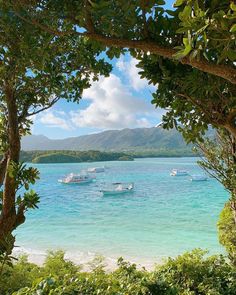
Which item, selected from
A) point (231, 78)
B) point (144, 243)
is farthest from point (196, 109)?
point (144, 243)

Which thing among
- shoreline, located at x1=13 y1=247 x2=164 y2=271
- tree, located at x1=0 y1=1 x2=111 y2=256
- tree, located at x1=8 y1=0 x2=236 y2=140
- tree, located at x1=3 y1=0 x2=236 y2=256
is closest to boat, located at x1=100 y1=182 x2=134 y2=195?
shoreline, located at x1=13 y1=247 x2=164 y2=271

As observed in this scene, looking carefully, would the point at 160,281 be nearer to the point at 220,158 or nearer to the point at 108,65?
the point at 108,65

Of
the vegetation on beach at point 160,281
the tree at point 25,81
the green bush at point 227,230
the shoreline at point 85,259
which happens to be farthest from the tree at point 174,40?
the shoreline at point 85,259

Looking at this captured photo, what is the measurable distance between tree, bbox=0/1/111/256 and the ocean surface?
1163cm

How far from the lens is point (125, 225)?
2469 cm

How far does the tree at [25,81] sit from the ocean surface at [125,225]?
11.6 m

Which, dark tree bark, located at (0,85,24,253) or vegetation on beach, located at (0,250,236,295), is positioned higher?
dark tree bark, located at (0,85,24,253)

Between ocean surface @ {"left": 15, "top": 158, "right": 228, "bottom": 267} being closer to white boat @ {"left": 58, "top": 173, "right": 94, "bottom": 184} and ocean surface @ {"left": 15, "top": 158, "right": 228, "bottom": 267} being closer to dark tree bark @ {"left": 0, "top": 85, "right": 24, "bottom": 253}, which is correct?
white boat @ {"left": 58, "top": 173, "right": 94, "bottom": 184}

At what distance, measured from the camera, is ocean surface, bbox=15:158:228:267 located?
58.5 feet

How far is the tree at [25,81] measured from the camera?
2648 millimetres

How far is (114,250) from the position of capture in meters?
17.9

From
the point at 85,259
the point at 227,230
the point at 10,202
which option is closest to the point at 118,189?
the point at 85,259

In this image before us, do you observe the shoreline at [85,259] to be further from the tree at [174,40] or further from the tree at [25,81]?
the tree at [174,40]

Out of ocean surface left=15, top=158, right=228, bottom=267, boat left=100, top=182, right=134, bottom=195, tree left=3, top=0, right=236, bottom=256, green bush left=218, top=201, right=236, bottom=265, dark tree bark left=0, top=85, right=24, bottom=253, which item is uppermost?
tree left=3, top=0, right=236, bottom=256
